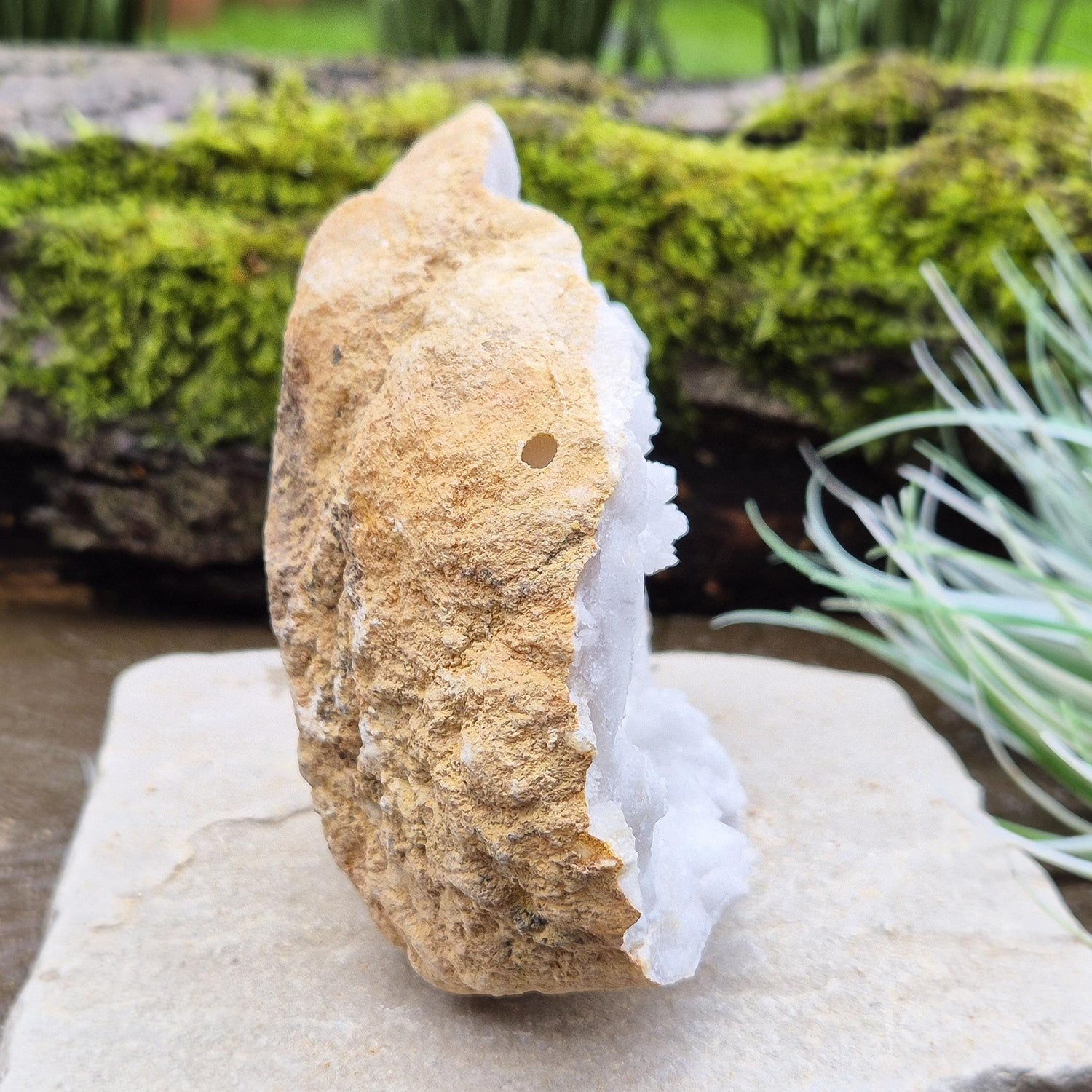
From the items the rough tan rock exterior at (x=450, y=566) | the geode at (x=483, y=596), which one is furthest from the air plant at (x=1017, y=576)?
the rough tan rock exterior at (x=450, y=566)

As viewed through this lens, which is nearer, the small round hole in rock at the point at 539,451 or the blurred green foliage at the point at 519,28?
the small round hole in rock at the point at 539,451

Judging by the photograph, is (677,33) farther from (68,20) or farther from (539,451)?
(539,451)

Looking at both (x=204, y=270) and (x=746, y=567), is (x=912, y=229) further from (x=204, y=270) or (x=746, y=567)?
(x=204, y=270)

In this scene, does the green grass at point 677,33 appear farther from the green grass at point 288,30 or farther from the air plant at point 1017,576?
the air plant at point 1017,576

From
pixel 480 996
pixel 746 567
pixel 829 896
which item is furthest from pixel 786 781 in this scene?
pixel 746 567

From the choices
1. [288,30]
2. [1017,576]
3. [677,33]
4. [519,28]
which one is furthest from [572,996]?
[288,30]

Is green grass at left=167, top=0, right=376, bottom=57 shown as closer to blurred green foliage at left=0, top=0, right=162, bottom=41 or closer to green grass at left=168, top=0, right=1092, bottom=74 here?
green grass at left=168, top=0, right=1092, bottom=74
